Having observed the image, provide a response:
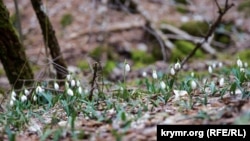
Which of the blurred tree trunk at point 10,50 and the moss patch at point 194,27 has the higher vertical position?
the moss patch at point 194,27

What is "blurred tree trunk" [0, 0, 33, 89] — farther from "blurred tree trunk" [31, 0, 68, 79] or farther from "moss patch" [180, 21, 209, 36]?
"moss patch" [180, 21, 209, 36]

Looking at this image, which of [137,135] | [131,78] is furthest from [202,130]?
[131,78]

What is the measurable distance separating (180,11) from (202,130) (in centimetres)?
798

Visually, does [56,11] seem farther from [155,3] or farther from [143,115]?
[143,115]

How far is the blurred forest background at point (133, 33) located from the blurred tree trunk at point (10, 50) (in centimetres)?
279

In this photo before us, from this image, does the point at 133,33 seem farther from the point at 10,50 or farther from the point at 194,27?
the point at 10,50

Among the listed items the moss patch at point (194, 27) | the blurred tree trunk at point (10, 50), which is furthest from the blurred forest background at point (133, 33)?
the blurred tree trunk at point (10, 50)

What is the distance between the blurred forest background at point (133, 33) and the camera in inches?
329

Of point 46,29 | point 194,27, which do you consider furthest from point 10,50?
point 194,27

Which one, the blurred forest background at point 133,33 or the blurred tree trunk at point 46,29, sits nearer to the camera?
the blurred tree trunk at point 46,29

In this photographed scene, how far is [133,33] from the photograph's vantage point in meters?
9.24

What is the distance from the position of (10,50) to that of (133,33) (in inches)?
196

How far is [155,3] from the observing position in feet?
35.0

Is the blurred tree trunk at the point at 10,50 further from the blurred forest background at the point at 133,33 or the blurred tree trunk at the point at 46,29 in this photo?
the blurred forest background at the point at 133,33
